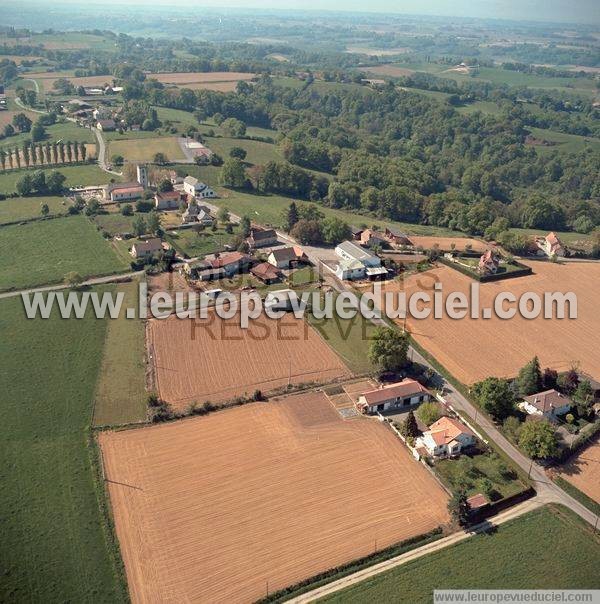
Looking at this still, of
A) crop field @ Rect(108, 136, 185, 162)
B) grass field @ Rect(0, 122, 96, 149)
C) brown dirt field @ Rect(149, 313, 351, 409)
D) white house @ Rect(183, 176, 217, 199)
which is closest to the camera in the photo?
brown dirt field @ Rect(149, 313, 351, 409)

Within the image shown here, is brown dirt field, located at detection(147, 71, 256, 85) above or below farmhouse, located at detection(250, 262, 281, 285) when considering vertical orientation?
above

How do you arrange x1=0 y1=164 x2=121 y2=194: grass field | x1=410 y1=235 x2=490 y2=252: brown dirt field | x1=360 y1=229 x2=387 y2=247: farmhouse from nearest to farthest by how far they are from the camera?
x1=360 y1=229 x2=387 y2=247: farmhouse
x1=410 y1=235 x2=490 y2=252: brown dirt field
x1=0 y1=164 x2=121 y2=194: grass field

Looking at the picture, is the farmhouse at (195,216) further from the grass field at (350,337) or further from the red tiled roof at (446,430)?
the red tiled roof at (446,430)

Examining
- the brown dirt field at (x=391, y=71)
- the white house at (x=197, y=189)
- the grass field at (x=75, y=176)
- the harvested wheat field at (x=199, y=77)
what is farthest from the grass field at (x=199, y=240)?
the brown dirt field at (x=391, y=71)

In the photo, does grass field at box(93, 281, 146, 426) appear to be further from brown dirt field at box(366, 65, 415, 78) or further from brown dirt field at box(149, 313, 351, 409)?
brown dirt field at box(366, 65, 415, 78)

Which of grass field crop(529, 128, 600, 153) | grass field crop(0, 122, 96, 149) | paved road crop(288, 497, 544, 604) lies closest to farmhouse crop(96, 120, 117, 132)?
grass field crop(0, 122, 96, 149)
